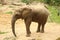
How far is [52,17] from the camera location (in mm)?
15867

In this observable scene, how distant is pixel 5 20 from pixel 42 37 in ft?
17.5

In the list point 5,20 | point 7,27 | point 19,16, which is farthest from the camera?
point 5,20

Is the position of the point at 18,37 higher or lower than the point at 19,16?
lower

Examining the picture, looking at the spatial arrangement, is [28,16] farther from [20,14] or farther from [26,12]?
[20,14]

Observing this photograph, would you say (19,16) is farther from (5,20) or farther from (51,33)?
(5,20)

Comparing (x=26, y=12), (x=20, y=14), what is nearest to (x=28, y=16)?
(x=26, y=12)

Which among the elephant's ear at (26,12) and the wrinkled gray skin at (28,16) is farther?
the elephant's ear at (26,12)

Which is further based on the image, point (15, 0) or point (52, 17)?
point (15, 0)

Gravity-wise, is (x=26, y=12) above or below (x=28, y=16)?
above

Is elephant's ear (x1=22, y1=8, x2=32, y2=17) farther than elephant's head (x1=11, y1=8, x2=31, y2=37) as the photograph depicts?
Yes

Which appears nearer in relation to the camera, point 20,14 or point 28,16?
point 20,14

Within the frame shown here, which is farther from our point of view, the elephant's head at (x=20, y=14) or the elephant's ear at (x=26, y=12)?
the elephant's ear at (x=26, y=12)

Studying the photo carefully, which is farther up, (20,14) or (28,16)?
(20,14)

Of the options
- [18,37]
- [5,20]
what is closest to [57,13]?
[5,20]
